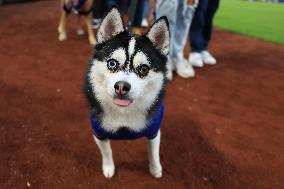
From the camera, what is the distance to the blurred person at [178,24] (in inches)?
125

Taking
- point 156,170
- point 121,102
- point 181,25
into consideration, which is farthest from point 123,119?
point 181,25

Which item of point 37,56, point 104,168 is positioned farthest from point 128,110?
point 37,56

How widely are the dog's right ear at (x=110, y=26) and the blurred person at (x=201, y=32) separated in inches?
96.9

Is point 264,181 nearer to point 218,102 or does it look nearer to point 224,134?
point 224,134

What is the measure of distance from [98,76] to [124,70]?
0.15 meters

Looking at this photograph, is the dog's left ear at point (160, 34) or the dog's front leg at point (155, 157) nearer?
the dog's left ear at point (160, 34)

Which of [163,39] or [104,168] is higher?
[163,39]

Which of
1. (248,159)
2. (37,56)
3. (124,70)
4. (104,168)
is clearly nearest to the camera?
(124,70)

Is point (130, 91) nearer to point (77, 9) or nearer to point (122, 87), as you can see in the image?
point (122, 87)

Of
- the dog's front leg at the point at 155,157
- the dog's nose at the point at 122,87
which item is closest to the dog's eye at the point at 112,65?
the dog's nose at the point at 122,87

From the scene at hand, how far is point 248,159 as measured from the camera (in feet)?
7.67

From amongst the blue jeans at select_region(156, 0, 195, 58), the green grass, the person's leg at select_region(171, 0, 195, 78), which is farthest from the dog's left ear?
the green grass

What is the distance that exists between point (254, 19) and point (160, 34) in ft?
18.1

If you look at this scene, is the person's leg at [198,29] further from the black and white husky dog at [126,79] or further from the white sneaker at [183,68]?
the black and white husky dog at [126,79]
